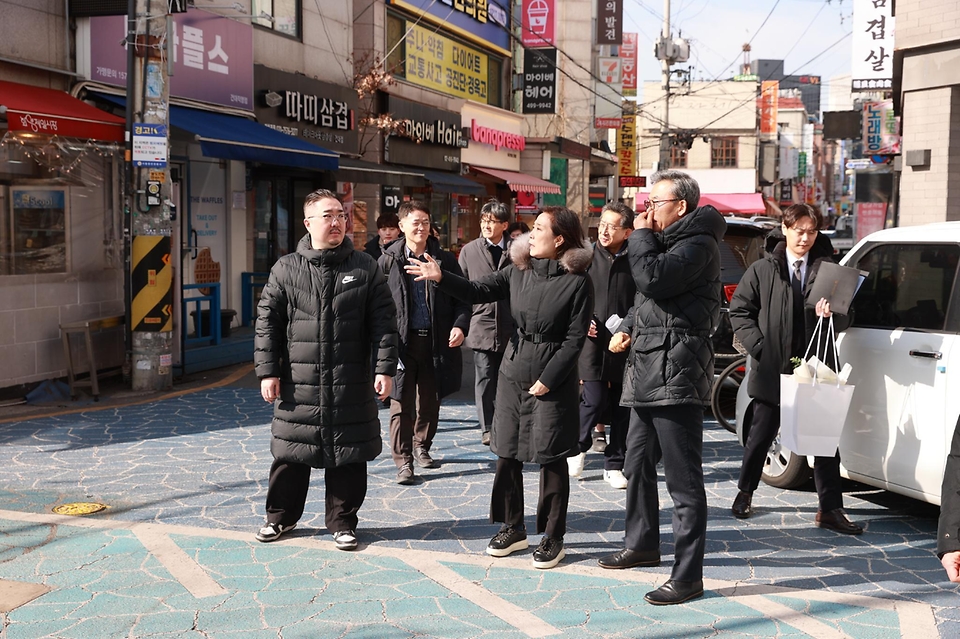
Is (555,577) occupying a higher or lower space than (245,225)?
lower

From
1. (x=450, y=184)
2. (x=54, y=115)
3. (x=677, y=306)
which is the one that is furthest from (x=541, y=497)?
(x=450, y=184)

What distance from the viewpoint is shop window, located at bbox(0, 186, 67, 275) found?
1029cm

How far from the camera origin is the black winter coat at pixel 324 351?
5453 millimetres

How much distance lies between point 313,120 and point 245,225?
8.17 feet

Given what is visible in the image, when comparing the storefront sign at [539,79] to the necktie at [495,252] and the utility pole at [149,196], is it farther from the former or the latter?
the necktie at [495,252]

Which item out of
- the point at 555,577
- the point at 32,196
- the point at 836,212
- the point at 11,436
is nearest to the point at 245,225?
the point at 32,196

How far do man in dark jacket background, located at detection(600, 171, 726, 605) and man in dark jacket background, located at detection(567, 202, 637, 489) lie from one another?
2245mm

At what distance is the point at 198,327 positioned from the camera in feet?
41.8

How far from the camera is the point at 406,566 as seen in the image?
5.28 m

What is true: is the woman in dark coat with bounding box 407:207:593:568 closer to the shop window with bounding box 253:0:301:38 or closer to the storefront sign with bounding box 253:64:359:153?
the storefront sign with bounding box 253:64:359:153

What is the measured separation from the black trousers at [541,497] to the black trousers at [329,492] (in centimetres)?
77

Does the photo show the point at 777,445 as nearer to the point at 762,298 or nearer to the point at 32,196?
the point at 762,298

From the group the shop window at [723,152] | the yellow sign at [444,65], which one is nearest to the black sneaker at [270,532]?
the yellow sign at [444,65]

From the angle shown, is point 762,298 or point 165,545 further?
point 762,298
